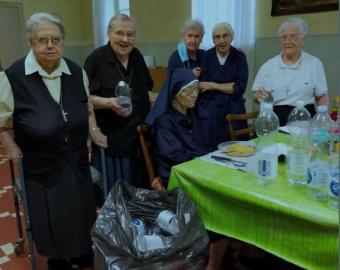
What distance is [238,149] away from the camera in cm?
168

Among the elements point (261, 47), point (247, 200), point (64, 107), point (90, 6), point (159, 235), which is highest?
point (90, 6)

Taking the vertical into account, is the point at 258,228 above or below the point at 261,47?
below

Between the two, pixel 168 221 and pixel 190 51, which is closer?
pixel 168 221

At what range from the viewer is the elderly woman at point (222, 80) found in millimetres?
2521

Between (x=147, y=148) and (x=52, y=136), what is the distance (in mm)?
505

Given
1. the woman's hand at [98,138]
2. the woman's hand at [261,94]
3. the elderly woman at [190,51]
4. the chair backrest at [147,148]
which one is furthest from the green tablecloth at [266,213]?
the elderly woman at [190,51]

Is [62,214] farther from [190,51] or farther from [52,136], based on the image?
[190,51]

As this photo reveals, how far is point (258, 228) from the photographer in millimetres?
1237

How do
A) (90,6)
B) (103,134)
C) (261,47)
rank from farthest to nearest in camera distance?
1. (90,6)
2. (261,47)
3. (103,134)

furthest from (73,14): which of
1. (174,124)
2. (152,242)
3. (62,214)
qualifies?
(152,242)

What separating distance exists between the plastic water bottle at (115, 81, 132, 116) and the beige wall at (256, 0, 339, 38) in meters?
1.94

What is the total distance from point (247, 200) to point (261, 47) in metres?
2.66

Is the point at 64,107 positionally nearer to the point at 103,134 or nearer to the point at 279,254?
the point at 103,134

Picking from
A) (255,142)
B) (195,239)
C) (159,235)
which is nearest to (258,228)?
(195,239)
